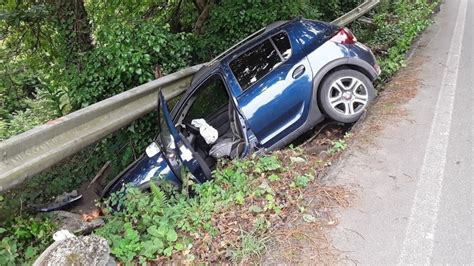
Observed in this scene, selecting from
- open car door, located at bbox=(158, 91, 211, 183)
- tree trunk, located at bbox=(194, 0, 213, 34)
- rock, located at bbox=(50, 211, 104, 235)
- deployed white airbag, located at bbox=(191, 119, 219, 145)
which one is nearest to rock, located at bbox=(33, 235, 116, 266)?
rock, located at bbox=(50, 211, 104, 235)

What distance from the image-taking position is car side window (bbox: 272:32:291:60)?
214 inches

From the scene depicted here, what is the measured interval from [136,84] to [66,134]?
218 centimetres

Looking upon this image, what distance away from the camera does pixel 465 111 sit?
205 inches

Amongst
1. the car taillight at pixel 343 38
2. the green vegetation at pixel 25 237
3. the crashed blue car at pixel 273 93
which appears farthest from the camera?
the car taillight at pixel 343 38

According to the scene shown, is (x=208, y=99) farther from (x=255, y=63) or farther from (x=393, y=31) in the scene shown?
(x=393, y=31)

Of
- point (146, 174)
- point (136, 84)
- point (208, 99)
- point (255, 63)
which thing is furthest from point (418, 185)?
point (136, 84)

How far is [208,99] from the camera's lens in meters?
6.04

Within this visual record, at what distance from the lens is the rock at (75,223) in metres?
4.54

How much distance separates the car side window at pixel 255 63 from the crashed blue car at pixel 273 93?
0.01 m

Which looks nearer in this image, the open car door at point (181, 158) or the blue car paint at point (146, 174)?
the open car door at point (181, 158)

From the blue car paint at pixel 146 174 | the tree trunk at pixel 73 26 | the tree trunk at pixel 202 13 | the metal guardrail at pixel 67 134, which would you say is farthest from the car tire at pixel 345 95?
the tree trunk at pixel 73 26

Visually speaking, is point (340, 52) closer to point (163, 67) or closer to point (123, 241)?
point (163, 67)

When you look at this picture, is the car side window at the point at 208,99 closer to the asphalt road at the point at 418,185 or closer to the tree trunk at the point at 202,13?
the asphalt road at the point at 418,185

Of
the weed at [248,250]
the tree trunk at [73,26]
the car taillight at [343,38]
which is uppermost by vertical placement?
the tree trunk at [73,26]
